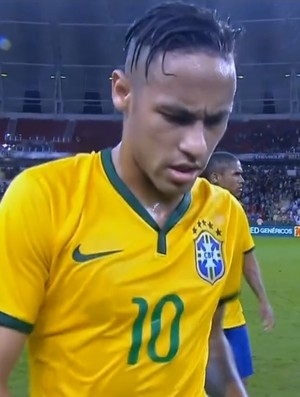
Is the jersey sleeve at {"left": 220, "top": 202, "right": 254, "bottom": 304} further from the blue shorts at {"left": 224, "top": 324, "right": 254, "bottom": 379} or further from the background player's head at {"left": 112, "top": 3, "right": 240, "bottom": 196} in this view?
the blue shorts at {"left": 224, "top": 324, "right": 254, "bottom": 379}

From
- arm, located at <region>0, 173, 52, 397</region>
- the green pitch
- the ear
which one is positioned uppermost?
the ear

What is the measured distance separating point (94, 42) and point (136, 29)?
4206 centimetres

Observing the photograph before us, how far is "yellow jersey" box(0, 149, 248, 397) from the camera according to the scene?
1974mm

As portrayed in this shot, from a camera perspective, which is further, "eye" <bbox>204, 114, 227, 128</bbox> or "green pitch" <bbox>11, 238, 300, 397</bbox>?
"green pitch" <bbox>11, 238, 300, 397</bbox>

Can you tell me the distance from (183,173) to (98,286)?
0.35 m

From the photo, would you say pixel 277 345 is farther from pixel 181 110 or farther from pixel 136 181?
pixel 181 110

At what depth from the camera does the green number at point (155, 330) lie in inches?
83.6

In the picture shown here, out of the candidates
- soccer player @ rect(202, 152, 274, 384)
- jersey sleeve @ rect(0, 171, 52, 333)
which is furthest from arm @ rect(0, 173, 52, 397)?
soccer player @ rect(202, 152, 274, 384)

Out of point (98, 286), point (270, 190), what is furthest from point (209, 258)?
point (270, 190)

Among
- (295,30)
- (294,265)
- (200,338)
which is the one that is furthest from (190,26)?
(295,30)

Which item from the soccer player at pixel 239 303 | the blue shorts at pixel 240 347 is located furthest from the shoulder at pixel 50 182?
the blue shorts at pixel 240 347

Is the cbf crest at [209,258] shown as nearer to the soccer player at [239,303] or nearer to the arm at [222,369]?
the arm at [222,369]

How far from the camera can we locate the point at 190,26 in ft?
6.61

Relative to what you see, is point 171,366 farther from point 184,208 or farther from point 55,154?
point 55,154
